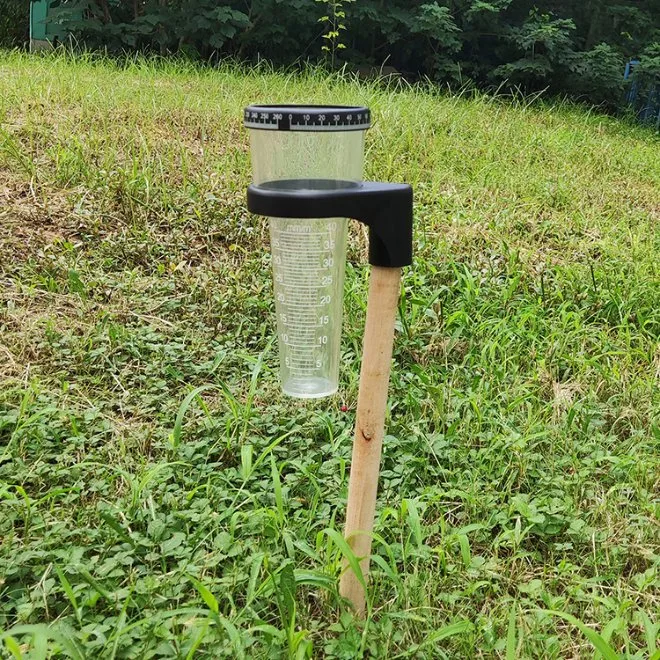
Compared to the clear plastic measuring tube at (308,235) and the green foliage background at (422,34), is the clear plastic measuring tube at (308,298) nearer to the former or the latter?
the clear plastic measuring tube at (308,235)

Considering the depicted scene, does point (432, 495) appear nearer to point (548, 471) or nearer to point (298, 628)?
point (548, 471)

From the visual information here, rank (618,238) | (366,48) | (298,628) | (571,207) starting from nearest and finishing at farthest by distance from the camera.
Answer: (298,628) → (618,238) → (571,207) → (366,48)

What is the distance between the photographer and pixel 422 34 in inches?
313

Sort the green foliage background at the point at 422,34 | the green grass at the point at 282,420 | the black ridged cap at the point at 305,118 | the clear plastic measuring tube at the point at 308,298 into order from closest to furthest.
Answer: the black ridged cap at the point at 305,118
the clear plastic measuring tube at the point at 308,298
the green grass at the point at 282,420
the green foliage background at the point at 422,34

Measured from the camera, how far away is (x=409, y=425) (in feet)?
7.52

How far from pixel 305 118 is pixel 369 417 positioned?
2.00 ft

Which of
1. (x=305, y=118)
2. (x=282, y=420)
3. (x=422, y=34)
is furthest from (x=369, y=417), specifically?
(x=422, y=34)

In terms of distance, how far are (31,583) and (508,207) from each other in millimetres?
3088

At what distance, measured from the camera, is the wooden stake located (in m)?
1.33

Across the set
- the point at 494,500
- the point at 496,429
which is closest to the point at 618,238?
the point at 496,429

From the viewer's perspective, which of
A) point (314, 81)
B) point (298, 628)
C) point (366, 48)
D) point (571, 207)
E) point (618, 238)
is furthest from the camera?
point (366, 48)

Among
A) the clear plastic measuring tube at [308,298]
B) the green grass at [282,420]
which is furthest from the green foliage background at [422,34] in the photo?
the clear plastic measuring tube at [308,298]

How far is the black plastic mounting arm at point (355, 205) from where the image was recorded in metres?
1.17

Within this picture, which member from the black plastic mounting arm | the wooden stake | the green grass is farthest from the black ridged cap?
the green grass
